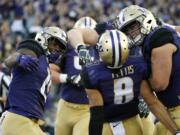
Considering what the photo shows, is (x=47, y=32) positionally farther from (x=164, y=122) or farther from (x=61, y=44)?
(x=164, y=122)

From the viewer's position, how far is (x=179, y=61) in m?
5.32

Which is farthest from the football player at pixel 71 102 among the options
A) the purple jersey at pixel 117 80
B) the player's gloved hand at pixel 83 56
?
the purple jersey at pixel 117 80

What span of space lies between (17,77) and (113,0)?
1060 centimetres

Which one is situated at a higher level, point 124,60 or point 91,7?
point 124,60

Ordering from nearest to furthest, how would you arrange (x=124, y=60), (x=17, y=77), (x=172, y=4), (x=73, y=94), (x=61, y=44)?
(x=124, y=60), (x=17, y=77), (x=61, y=44), (x=73, y=94), (x=172, y=4)

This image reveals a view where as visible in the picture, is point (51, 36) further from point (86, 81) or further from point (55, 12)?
point (55, 12)

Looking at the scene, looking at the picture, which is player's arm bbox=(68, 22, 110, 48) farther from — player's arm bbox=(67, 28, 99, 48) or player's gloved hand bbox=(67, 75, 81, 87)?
player's gloved hand bbox=(67, 75, 81, 87)

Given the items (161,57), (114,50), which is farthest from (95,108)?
(161,57)

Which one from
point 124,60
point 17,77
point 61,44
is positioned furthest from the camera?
point 61,44

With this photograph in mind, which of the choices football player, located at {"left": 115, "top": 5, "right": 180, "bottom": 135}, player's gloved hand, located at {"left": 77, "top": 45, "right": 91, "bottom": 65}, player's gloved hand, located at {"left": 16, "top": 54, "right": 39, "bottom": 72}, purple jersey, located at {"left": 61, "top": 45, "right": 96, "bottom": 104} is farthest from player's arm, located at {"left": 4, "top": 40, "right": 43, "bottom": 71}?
purple jersey, located at {"left": 61, "top": 45, "right": 96, "bottom": 104}

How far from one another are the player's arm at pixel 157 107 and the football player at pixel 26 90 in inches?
37.7

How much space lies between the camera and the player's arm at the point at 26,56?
5.48m

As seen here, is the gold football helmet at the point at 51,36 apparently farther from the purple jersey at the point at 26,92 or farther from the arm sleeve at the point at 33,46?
the purple jersey at the point at 26,92

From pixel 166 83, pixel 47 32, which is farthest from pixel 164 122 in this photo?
pixel 47 32
